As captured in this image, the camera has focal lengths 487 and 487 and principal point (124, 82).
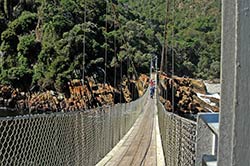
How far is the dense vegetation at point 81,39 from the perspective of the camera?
1387 inches

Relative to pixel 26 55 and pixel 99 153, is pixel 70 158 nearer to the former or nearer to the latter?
pixel 99 153

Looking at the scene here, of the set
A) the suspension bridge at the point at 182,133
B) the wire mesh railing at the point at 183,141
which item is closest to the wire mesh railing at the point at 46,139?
the suspension bridge at the point at 182,133

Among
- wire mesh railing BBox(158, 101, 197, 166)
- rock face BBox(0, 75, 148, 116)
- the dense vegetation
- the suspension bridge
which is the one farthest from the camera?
the dense vegetation

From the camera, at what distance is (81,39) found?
3691 cm

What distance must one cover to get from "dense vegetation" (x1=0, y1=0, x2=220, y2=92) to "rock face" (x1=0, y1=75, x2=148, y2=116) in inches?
30.5

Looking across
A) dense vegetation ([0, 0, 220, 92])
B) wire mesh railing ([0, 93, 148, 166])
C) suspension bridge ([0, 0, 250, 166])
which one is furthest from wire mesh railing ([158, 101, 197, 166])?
dense vegetation ([0, 0, 220, 92])

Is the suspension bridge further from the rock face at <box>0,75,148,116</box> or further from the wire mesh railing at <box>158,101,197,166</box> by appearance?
the rock face at <box>0,75,148,116</box>

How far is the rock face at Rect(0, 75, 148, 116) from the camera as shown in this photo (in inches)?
1262

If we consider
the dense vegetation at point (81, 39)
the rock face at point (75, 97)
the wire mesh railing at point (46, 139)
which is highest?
the dense vegetation at point (81, 39)

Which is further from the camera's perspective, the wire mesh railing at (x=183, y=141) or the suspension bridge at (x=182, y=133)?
the wire mesh railing at (x=183, y=141)

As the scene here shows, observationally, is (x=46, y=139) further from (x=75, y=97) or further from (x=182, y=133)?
(x=75, y=97)

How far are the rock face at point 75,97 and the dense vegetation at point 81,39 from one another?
774 millimetres

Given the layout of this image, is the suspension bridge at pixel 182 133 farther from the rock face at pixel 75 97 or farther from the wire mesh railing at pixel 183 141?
the rock face at pixel 75 97

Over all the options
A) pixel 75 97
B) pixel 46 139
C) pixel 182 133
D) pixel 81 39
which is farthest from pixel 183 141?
pixel 75 97
